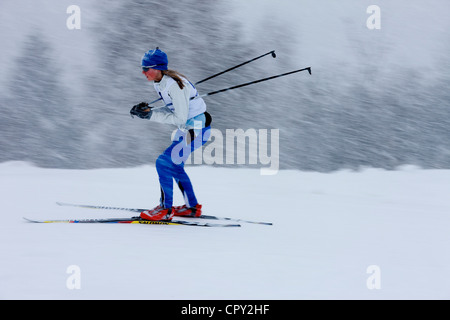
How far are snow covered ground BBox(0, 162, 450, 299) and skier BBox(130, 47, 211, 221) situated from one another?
0.35 m

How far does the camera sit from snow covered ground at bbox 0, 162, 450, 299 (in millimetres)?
2617

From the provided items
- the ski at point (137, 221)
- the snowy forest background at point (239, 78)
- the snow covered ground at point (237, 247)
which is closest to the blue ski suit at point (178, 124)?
the ski at point (137, 221)

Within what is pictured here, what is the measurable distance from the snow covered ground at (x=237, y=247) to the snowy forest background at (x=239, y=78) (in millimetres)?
3851

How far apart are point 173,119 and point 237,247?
3.64 ft

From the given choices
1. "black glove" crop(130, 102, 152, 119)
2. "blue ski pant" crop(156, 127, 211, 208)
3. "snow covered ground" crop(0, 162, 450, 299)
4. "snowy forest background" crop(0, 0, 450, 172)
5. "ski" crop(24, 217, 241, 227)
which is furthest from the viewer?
"snowy forest background" crop(0, 0, 450, 172)

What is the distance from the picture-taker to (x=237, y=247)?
3.40 meters

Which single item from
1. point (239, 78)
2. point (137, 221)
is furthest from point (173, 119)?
point (239, 78)

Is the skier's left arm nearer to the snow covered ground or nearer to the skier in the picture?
the skier

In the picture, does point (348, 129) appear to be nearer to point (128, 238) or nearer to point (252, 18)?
point (252, 18)

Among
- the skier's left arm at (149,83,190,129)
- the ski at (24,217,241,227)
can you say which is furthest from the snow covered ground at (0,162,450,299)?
the skier's left arm at (149,83,190,129)

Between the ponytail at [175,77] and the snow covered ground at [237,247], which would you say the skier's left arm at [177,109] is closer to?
the ponytail at [175,77]

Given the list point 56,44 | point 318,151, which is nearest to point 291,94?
point 318,151

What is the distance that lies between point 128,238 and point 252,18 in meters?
7.55

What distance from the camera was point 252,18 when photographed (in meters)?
10.2
